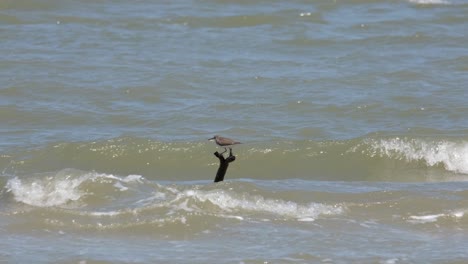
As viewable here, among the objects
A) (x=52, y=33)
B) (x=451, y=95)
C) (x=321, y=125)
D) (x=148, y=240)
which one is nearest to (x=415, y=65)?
(x=451, y=95)

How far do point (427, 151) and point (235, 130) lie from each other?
85.2 inches

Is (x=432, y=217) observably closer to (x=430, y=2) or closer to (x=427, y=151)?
(x=427, y=151)

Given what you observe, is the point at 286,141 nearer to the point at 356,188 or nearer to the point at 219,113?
the point at 219,113

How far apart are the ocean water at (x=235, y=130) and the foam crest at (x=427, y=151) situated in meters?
0.02

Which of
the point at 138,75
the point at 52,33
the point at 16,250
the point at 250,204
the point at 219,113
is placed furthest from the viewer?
the point at 52,33

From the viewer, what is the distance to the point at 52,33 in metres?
15.8

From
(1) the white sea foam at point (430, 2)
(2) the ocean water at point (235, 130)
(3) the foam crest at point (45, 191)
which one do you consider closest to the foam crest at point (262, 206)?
(2) the ocean water at point (235, 130)

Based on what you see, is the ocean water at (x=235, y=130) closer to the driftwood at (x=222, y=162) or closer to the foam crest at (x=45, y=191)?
the foam crest at (x=45, y=191)

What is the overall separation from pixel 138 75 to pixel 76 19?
3.19m

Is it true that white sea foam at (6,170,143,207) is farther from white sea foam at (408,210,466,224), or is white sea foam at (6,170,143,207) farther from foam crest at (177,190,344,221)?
white sea foam at (408,210,466,224)

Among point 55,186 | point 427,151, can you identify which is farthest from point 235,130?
point 55,186

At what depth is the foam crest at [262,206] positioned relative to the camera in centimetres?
817

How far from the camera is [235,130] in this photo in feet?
38.5

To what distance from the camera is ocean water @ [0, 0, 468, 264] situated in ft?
24.9
